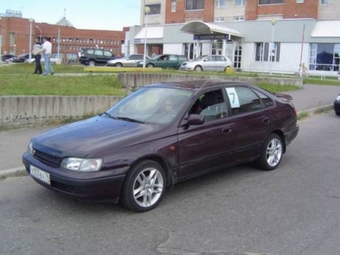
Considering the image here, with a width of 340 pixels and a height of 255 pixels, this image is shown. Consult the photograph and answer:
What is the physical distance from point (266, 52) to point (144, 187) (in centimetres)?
4279

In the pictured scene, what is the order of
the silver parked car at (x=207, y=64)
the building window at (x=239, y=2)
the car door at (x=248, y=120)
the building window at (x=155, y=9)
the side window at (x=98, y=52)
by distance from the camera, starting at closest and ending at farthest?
1. the car door at (x=248, y=120)
2. the silver parked car at (x=207, y=64)
3. the side window at (x=98, y=52)
4. the building window at (x=239, y=2)
5. the building window at (x=155, y=9)

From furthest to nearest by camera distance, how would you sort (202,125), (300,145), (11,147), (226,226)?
(300,145) < (11,147) < (202,125) < (226,226)

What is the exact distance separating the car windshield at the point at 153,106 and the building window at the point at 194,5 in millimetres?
50012

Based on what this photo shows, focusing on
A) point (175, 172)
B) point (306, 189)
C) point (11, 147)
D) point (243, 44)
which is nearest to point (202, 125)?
point (175, 172)

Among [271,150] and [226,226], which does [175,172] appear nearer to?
[226,226]

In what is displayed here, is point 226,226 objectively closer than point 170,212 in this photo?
Yes

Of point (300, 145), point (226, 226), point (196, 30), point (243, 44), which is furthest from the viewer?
point (243, 44)

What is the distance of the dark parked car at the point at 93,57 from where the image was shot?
39531 millimetres

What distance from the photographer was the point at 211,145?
18.2ft

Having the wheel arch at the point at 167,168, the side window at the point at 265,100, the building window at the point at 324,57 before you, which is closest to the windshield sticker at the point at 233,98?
the side window at the point at 265,100

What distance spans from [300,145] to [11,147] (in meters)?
5.65

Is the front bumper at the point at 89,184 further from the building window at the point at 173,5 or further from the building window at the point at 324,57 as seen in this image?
the building window at the point at 173,5

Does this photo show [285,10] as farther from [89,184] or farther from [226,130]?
[89,184]

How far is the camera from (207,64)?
34.1 metres
